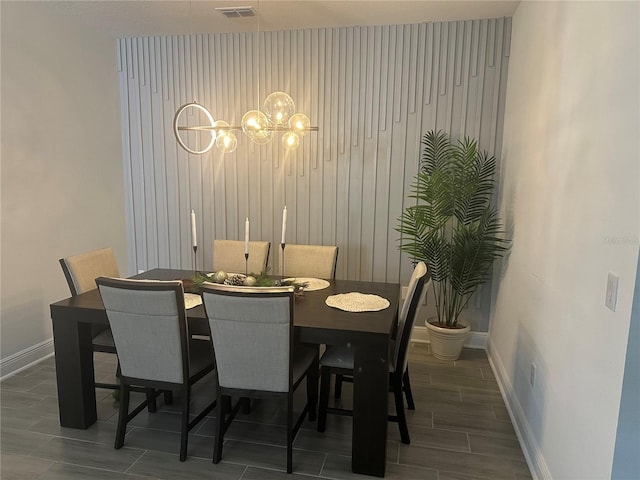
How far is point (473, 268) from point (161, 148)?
304 cm

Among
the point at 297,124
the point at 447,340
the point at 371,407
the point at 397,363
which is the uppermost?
the point at 297,124

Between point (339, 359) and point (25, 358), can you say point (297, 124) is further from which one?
point (25, 358)

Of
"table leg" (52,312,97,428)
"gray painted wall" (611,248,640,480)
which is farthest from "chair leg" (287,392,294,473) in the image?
"gray painted wall" (611,248,640,480)

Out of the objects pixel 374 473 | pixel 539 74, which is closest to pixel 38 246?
pixel 374 473

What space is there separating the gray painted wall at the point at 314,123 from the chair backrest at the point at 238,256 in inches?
20.8

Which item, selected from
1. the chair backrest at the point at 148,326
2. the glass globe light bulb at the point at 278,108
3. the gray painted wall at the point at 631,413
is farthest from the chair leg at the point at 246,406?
the gray painted wall at the point at 631,413

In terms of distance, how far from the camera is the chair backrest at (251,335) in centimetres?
206

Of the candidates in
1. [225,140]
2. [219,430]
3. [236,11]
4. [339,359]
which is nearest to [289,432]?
[219,430]

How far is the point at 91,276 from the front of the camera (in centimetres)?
302

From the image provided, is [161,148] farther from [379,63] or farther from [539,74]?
[539,74]

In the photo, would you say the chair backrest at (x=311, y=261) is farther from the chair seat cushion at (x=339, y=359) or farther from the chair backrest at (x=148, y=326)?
the chair backrest at (x=148, y=326)

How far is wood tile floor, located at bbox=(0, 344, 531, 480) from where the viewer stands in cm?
227

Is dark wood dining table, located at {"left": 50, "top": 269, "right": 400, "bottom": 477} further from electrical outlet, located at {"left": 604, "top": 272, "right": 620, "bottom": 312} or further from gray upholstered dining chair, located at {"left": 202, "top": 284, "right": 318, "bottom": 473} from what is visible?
electrical outlet, located at {"left": 604, "top": 272, "right": 620, "bottom": 312}

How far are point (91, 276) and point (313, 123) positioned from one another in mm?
2173
